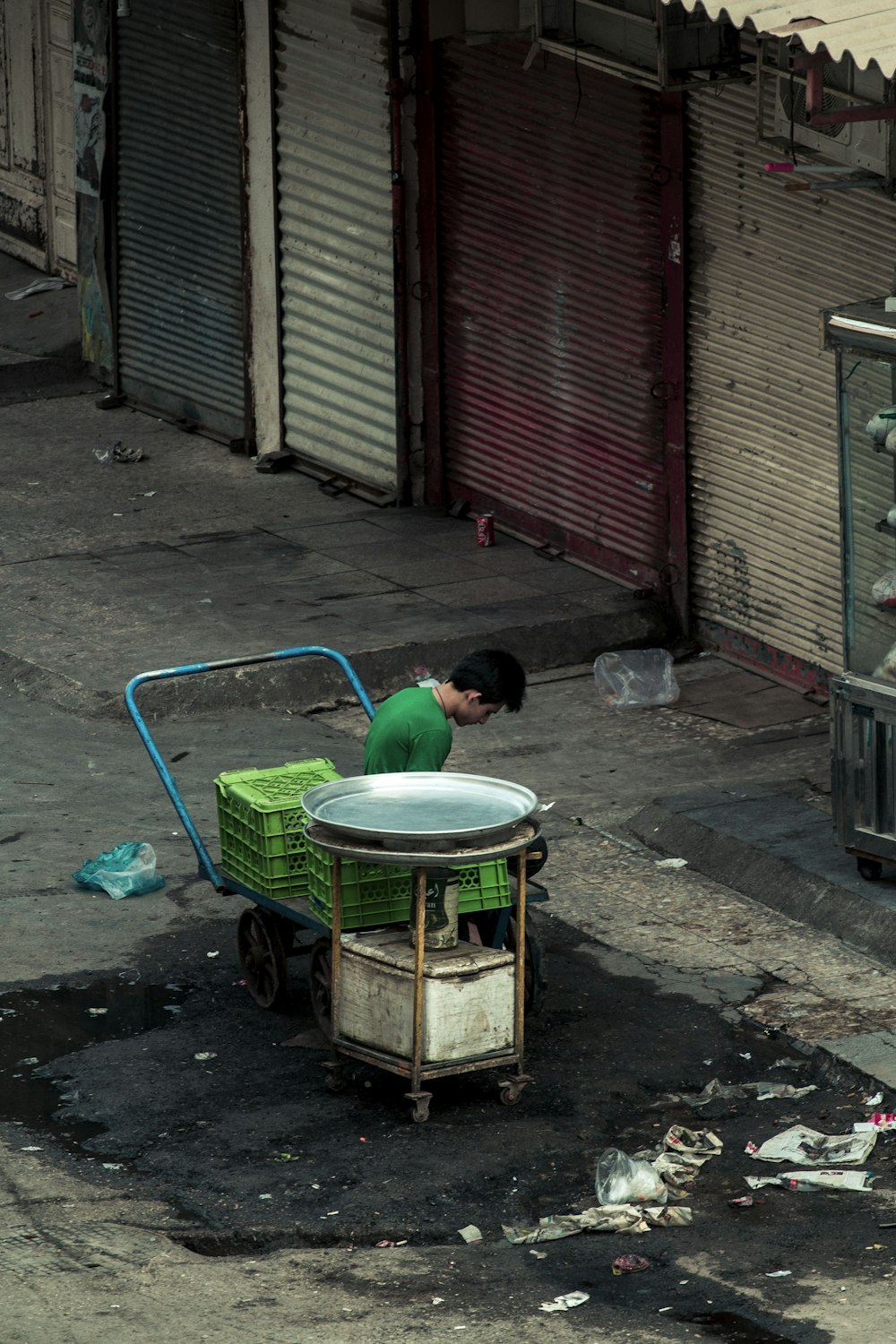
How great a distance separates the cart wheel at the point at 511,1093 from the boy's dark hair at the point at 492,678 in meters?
1.17

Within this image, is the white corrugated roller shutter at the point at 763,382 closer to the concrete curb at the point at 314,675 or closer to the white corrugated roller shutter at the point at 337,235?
the concrete curb at the point at 314,675

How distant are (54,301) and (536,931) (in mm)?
11343

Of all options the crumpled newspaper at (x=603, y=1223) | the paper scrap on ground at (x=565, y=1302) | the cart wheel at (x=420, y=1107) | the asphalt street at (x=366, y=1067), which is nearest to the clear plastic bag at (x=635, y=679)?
the asphalt street at (x=366, y=1067)

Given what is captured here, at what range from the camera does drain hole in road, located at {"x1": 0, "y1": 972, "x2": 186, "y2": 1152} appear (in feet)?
24.1

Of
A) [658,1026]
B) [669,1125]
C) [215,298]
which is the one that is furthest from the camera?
[215,298]

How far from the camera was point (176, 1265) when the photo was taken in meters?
6.34

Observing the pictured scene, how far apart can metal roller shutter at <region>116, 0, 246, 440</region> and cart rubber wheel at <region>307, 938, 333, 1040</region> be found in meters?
7.95

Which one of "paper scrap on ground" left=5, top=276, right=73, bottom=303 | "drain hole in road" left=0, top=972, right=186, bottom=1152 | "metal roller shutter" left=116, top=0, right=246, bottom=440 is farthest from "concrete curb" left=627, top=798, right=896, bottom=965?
"paper scrap on ground" left=5, top=276, right=73, bottom=303

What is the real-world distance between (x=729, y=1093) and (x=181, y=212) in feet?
31.4

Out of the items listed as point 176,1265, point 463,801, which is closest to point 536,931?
point 463,801

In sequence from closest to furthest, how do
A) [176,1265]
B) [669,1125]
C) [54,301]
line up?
[176,1265] < [669,1125] < [54,301]

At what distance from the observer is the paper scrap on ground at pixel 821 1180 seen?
668cm

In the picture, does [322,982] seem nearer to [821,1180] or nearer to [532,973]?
[532,973]

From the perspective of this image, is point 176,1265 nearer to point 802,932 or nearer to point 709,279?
point 802,932
